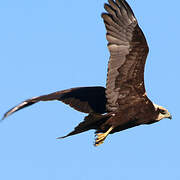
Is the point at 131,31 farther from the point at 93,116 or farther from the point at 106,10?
the point at 93,116

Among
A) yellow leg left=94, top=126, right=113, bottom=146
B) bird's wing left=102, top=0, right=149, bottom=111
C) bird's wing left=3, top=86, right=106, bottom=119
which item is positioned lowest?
yellow leg left=94, top=126, right=113, bottom=146

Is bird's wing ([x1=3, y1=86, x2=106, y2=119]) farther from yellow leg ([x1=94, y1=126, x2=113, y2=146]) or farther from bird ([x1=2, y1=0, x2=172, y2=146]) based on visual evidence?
yellow leg ([x1=94, y1=126, x2=113, y2=146])

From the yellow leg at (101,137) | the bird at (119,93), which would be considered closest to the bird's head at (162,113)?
the bird at (119,93)

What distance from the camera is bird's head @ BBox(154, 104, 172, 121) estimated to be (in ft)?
41.3

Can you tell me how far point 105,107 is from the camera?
42.6 feet

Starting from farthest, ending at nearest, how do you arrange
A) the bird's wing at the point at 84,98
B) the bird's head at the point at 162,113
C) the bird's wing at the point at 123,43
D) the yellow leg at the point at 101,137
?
the bird's wing at the point at 84,98
the bird's head at the point at 162,113
the yellow leg at the point at 101,137
the bird's wing at the point at 123,43

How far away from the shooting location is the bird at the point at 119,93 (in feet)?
37.3

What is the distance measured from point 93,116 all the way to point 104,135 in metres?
0.47

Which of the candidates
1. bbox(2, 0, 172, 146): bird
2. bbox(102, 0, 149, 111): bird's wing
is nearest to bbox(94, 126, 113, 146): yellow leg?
bbox(2, 0, 172, 146): bird

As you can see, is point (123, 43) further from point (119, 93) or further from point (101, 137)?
point (101, 137)

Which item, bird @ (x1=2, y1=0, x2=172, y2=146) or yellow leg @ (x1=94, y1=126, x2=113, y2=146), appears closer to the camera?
Answer: bird @ (x1=2, y1=0, x2=172, y2=146)

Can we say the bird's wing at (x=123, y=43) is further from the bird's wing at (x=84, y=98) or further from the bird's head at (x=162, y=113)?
the bird's wing at (x=84, y=98)

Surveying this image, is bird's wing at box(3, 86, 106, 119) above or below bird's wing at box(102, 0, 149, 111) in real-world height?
below

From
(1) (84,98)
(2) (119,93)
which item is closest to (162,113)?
(2) (119,93)
